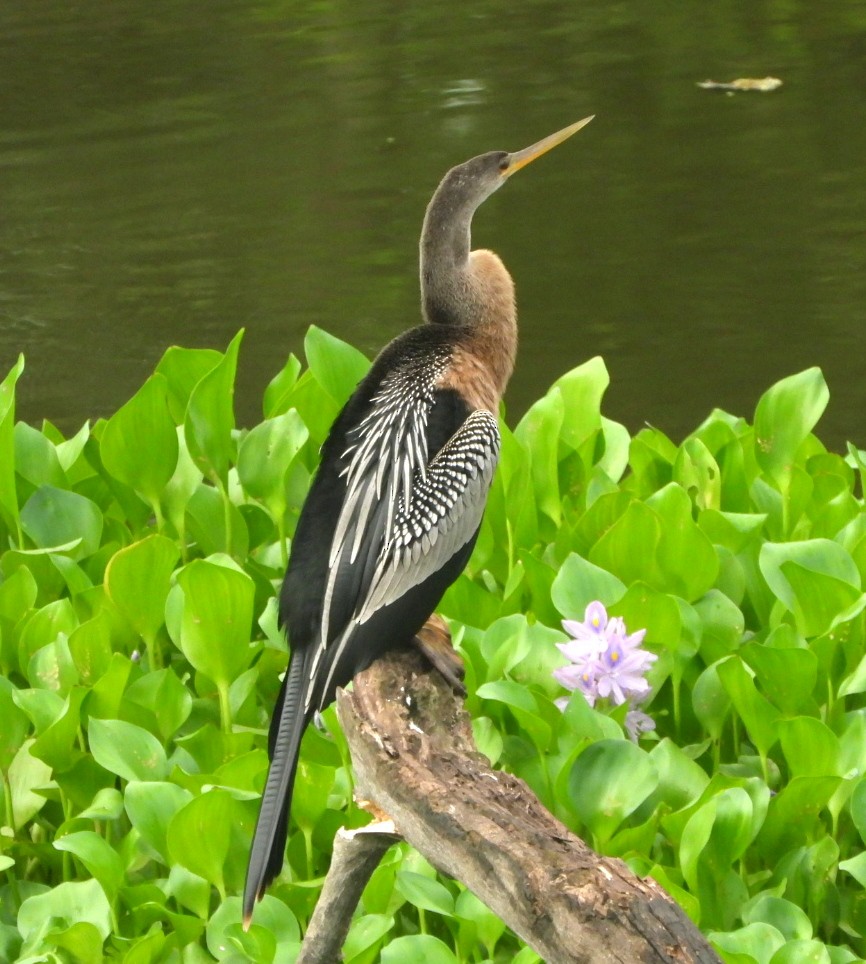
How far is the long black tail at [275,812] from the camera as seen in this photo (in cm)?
221

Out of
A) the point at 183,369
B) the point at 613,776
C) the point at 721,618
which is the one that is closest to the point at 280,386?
the point at 183,369

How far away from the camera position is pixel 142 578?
2992mm

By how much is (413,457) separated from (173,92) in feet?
23.0

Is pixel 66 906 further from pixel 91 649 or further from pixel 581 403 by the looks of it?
pixel 581 403

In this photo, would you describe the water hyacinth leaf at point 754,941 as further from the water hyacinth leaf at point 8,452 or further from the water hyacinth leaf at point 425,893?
the water hyacinth leaf at point 8,452

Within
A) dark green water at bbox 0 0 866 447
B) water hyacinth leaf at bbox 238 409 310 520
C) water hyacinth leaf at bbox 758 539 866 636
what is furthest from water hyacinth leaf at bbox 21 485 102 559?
dark green water at bbox 0 0 866 447

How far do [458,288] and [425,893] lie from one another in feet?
3.65

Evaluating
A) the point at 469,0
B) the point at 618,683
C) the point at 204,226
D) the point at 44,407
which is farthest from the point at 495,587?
the point at 469,0

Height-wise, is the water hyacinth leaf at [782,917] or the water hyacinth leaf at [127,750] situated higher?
the water hyacinth leaf at [127,750]

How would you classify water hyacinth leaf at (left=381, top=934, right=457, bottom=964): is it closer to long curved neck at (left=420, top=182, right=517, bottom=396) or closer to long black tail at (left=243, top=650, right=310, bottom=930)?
long black tail at (left=243, top=650, right=310, bottom=930)

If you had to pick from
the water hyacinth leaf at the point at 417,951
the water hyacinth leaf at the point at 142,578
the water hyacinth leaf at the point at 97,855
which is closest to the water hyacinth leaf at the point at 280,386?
the water hyacinth leaf at the point at 142,578

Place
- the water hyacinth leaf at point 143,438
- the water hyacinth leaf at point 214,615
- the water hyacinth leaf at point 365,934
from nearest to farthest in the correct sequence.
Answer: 1. the water hyacinth leaf at point 365,934
2. the water hyacinth leaf at point 214,615
3. the water hyacinth leaf at point 143,438

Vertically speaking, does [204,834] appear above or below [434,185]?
above

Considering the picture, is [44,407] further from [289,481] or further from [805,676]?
[805,676]
